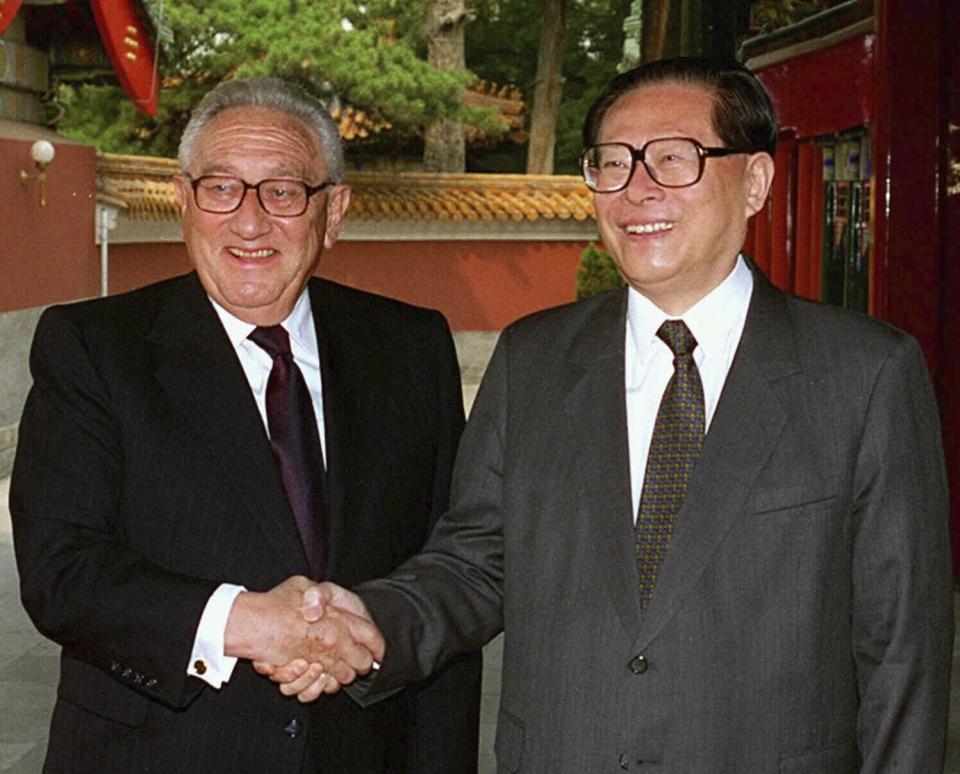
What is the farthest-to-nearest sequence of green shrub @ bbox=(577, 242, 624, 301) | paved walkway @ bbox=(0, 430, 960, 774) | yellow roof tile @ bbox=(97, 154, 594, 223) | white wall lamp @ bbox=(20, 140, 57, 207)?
yellow roof tile @ bbox=(97, 154, 594, 223) < green shrub @ bbox=(577, 242, 624, 301) < white wall lamp @ bbox=(20, 140, 57, 207) < paved walkway @ bbox=(0, 430, 960, 774)

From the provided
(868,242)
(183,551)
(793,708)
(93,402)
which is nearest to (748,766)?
(793,708)

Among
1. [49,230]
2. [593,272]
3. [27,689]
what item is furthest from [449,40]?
[27,689]

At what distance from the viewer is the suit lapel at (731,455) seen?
221cm

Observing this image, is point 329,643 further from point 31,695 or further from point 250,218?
point 31,695

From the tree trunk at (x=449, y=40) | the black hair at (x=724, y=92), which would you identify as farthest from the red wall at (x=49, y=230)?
the tree trunk at (x=449, y=40)

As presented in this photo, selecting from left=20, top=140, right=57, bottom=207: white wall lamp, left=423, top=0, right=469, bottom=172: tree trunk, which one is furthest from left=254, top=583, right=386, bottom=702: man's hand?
left=423, top=0, right=469, bottom=172: tree trunk

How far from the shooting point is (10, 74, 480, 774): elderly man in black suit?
2.39m

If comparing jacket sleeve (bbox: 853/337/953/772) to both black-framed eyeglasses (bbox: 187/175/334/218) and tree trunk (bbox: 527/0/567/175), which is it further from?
tree trunk (bbox: 527/0/567/175)

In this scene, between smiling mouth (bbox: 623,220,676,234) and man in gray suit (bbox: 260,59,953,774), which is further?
smiling mouth (bbox: 623,220,676,234)

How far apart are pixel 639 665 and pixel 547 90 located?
78.5 ft

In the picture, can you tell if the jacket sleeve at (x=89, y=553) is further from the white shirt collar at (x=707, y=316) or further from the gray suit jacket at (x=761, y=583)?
the white shirt collar at (x=707, y=316)

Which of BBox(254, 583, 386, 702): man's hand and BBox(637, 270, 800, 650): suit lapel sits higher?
BBox(637, 270, 800, 650): suit lapel

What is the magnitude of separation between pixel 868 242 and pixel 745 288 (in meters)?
4.66

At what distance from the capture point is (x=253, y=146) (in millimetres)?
2568
